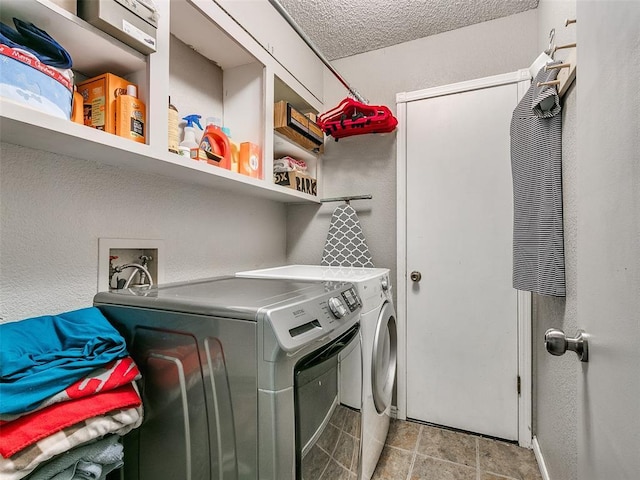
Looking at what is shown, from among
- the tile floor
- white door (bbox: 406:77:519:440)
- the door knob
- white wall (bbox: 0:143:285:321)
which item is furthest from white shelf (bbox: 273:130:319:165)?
the tile floor

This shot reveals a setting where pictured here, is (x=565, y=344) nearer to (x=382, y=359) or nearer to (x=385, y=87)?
(x=382, y=359)

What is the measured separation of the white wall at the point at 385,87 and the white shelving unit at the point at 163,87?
539 millimetres

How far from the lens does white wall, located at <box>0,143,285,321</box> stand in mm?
→ 1033

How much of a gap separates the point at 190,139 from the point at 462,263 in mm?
1741

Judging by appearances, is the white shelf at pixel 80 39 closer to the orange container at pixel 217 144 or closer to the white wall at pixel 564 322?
the orange container at pixel 217 144

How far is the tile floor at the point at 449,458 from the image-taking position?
5.49ft

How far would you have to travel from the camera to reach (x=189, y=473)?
974mm

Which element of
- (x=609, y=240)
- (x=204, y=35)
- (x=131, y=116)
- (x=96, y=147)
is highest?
(x=204, y=35)

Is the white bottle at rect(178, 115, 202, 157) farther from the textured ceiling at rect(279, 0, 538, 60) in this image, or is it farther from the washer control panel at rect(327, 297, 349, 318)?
the textured ceiling at rect(279, 0, 538, 60)

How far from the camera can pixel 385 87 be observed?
7.85ft

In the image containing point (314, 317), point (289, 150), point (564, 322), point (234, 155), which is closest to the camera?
point (314, 317)

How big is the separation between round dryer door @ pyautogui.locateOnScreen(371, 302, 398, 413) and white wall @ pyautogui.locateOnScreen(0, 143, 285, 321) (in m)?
0.99

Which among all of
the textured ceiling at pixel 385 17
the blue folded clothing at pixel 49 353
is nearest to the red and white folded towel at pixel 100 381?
the blue folded clothing at pixel 49 353

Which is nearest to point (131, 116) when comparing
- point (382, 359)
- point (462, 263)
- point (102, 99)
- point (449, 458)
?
point (102, 99)
